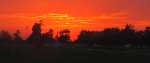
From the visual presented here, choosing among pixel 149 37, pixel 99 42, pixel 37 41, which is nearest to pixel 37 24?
pixel 37 41

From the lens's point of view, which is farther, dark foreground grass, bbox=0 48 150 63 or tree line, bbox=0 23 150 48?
tree line, bbox=0 23 150 48

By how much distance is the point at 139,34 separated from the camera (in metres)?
116

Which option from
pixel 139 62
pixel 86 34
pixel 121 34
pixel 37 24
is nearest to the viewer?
pixel 139 62

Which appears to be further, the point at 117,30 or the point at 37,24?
the point at 117,30

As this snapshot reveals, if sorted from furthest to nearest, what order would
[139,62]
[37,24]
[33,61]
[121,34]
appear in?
[121,34] < [37,24] < [139,62] < [33,61]

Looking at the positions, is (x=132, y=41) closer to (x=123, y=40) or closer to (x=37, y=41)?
(x=123, y=40)

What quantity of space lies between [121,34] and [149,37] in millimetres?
6582

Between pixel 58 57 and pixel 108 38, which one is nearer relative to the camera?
pixel 58 57

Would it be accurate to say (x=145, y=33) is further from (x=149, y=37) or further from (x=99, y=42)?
(x=99, y=42)

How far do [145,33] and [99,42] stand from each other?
1314 centimetres

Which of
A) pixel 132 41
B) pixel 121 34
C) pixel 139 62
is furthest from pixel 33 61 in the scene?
pixel 121 34

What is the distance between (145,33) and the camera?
116688mm

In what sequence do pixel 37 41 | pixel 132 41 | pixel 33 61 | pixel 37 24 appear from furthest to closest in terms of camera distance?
pixel 132 41 < pixel 37 24 < pixel 37 41 < pixel 33 61

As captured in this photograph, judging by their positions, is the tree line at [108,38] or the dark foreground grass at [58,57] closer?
the dark foreground grass at [58,57]
